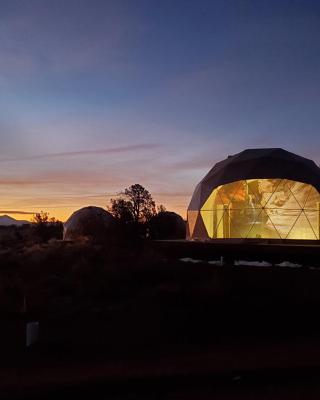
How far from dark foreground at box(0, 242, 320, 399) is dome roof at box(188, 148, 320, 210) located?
42.0 ft

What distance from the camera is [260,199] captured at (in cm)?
3384

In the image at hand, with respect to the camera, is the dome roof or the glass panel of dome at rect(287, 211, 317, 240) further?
the dome roof

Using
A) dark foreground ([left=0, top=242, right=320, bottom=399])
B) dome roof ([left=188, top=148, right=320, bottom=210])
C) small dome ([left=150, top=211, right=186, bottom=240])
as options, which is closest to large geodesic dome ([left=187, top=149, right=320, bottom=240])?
dome roof ([left=188, top=148, right=320, bottom=210])

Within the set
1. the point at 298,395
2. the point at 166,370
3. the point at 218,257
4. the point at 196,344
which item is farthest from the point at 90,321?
the point at 218,257

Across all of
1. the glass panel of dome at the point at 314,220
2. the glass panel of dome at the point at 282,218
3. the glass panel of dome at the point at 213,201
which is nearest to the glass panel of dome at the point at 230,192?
the glass panel of dome at the point at 213,201

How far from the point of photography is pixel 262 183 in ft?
111

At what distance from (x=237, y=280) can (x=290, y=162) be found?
58.5ft

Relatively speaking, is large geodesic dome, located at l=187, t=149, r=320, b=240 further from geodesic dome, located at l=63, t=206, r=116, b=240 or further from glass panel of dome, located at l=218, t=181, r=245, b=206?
geodesic dome, located at l=63, t=206, r=116, b=240

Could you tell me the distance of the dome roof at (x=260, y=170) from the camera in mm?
32250

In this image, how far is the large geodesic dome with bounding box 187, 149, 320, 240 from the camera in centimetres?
3197

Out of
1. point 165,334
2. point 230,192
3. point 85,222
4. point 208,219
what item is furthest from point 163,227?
point 165,334

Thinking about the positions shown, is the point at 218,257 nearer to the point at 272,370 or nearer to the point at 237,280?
the point at 237,280

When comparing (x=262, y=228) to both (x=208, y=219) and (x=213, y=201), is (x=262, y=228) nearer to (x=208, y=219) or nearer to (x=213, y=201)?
(x=208, y=219)

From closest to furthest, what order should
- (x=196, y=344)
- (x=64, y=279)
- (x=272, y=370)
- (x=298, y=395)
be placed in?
1. (x=298, y=395)
2. (x=272, y=370)
3. (x=196, y=344)
4. (x=64, y=279)
